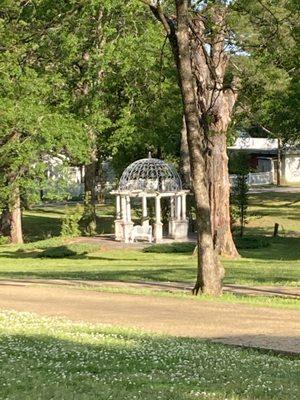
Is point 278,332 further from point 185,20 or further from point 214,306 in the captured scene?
point 185,20

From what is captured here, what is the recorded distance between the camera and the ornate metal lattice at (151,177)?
3862 centimetres

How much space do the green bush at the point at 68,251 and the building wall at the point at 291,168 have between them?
5470 cm

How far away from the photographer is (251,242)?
36344 mm

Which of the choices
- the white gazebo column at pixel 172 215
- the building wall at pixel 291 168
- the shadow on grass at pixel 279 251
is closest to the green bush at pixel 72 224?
the white gazebo column at pixel 172 215

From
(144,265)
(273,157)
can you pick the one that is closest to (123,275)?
(144,265)

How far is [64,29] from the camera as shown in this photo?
753 inches

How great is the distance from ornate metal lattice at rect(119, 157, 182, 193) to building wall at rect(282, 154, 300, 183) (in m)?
48.6

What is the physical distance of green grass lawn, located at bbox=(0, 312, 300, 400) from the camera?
258 inches

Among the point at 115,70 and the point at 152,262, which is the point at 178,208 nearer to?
the point at 115,70

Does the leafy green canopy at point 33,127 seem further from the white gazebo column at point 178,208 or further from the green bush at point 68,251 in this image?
the white gazebo column at point 178,208

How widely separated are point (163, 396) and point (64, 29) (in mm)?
14188

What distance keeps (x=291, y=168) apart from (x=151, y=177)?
167ft

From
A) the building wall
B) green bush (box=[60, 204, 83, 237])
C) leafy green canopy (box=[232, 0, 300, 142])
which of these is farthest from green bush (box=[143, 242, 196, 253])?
the building wall

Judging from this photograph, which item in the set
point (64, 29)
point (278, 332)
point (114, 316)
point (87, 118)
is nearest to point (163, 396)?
point (278, 332)
